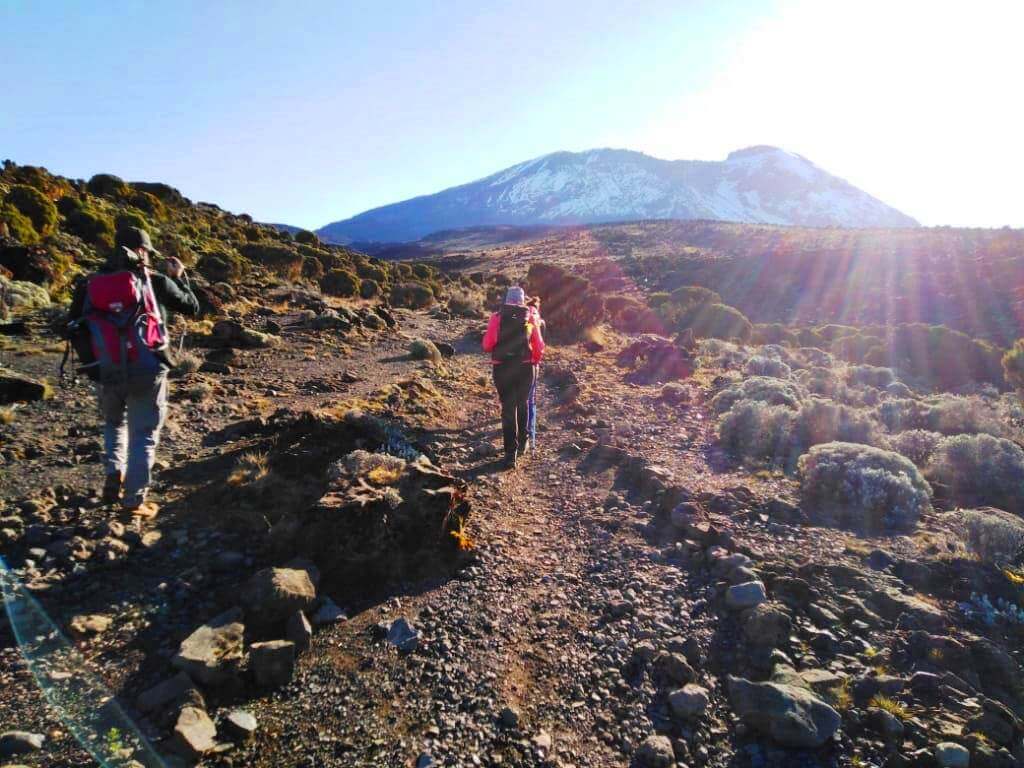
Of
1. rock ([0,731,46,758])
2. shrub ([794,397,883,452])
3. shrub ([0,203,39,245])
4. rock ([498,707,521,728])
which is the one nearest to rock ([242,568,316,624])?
rock ([0,731,46,758])

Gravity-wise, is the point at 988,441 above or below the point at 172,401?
below

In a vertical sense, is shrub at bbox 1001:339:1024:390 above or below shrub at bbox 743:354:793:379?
below

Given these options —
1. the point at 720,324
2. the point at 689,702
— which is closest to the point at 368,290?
the point at 720,324

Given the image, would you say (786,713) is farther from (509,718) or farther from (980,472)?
(980,472)

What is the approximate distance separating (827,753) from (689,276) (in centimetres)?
3740

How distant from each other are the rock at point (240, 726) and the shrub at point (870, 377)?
508 inches

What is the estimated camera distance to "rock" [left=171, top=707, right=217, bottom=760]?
235 centimetres

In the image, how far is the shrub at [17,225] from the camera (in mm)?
13812

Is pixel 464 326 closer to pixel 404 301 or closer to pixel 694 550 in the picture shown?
pixel 404 301

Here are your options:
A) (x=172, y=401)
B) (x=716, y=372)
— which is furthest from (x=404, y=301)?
(x=172, y=401)

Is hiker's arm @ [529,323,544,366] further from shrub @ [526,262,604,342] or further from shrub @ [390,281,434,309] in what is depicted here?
shrub @ [390,281,434,309]

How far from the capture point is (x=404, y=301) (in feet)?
70.3

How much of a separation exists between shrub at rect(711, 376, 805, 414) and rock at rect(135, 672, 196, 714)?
7846 mm

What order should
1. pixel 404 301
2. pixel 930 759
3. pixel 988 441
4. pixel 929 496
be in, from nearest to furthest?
1. pixel 930 759
2. pixel 929 496
3. pixel 988 441
4. pixel 404 301
